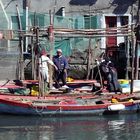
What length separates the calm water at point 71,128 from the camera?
69.1 feet

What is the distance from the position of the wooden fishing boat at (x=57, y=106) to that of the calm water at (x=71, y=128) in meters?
0.27

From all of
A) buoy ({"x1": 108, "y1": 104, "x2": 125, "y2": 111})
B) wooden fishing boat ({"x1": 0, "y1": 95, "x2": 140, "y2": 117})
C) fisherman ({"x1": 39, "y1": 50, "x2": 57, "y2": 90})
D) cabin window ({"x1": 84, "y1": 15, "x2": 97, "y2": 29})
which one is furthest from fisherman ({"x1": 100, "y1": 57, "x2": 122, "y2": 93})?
cabin window ({"x1": 84, "y1": 15, "x2": 97, "y2": 29})

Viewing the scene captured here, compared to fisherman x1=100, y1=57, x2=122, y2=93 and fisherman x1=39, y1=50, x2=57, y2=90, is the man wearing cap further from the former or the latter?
fisherman x1=100, y1=57, x2=122, y2=93

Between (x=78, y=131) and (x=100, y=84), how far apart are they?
6156 millimetres

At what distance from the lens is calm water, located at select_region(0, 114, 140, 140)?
21.0 m

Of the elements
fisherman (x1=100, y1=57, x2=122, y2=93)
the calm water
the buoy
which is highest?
fisherman (x1=100, y1=57, x2=122, y2=93)

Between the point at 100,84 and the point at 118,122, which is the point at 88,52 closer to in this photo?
the point at 100,84

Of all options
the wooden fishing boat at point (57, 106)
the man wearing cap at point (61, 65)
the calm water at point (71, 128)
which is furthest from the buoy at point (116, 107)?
the man wearing cap at point (61, 65)

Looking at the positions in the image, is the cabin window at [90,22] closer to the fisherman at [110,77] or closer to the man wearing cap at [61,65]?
the man wearing cap at [61,65]

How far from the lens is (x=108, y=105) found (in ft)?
83.5

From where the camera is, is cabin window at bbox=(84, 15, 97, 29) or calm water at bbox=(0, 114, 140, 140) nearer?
calm water at bbox=(0, 114, 140, 140)

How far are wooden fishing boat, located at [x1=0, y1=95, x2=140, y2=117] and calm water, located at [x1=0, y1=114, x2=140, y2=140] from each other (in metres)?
0.27

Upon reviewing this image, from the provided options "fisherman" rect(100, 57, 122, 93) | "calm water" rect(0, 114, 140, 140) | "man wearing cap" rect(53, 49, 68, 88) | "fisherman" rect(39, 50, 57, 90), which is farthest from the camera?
"man wearing cap" rect(53, 49, 68, 88)

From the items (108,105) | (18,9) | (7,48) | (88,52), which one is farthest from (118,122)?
(18,9)
